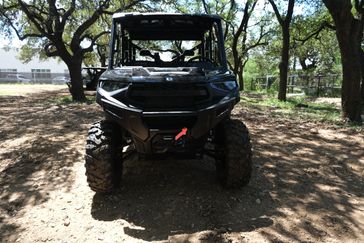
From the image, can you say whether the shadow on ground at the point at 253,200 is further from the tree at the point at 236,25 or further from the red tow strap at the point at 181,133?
the tree at the point at 236,25

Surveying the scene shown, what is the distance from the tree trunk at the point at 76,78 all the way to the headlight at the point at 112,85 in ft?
42.1

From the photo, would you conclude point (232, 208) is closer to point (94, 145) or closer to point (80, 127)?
point (94, 145)

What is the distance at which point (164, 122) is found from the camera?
4484mm

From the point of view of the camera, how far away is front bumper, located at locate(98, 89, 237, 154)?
4.29 meters

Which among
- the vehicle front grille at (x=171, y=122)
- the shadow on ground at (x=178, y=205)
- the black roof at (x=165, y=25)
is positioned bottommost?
the shadow on ground at (x=178, y=205)

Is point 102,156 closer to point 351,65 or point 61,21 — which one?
point 351,65

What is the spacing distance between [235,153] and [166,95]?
1.06 m

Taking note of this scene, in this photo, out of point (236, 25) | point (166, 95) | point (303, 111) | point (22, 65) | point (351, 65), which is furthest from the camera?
point (22, 65)

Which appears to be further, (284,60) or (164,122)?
(284,60)

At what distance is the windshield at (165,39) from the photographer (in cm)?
546

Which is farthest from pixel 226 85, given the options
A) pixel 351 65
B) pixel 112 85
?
pixel 351 65

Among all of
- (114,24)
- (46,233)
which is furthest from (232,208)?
(114,24)

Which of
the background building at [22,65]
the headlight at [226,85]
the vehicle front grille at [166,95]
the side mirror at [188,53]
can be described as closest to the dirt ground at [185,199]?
the vehicle front grille at [166,95]

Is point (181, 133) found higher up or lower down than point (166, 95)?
lower down
